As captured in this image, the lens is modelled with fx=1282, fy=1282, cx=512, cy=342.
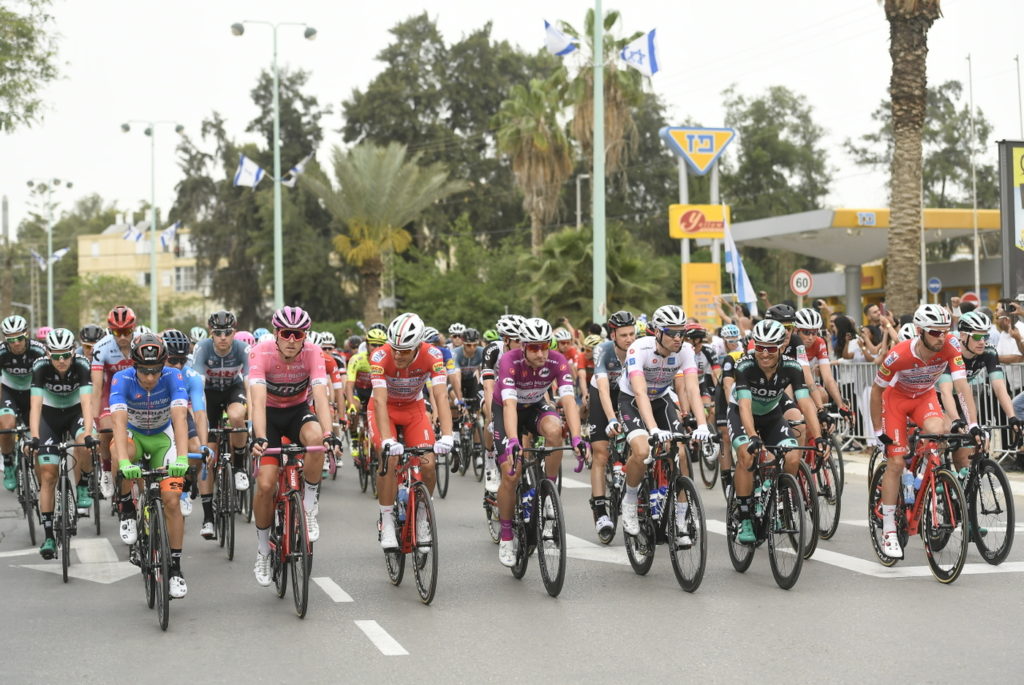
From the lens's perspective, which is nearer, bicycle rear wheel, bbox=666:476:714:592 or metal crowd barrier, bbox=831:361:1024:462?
bicycle rear wheel, bbox=666:476:714:592

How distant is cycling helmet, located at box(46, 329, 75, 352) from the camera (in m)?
10.9

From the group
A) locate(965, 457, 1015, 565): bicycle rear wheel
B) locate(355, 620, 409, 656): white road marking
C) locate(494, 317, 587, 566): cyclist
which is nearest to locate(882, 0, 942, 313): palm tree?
locate(965, 457, 1015, 565): bicycle rear wheel

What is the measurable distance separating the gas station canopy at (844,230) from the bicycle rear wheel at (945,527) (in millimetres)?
26851

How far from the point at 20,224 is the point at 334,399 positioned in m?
132

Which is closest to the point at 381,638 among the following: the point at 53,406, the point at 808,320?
the point at 53,406

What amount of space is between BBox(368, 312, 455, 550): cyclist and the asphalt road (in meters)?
0.67

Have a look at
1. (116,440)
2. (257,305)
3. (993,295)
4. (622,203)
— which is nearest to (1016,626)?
(116,440)

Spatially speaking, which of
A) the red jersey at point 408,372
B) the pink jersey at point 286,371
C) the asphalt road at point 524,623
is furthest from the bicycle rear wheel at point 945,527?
the pink jersey at point 286,371

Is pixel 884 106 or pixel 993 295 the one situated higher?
pixel 884 106

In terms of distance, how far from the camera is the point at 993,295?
4300 centimetres

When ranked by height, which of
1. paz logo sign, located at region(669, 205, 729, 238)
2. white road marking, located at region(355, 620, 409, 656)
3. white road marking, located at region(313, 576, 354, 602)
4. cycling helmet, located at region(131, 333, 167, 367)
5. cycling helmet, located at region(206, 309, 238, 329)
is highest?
paz logo sign, located at region(669, 205, 729, 238)

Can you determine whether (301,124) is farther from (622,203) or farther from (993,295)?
(993,295)

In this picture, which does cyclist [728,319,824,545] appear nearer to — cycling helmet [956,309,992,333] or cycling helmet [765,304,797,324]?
cycling helmet [765,304,797,324]

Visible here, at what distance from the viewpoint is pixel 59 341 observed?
10930mm
